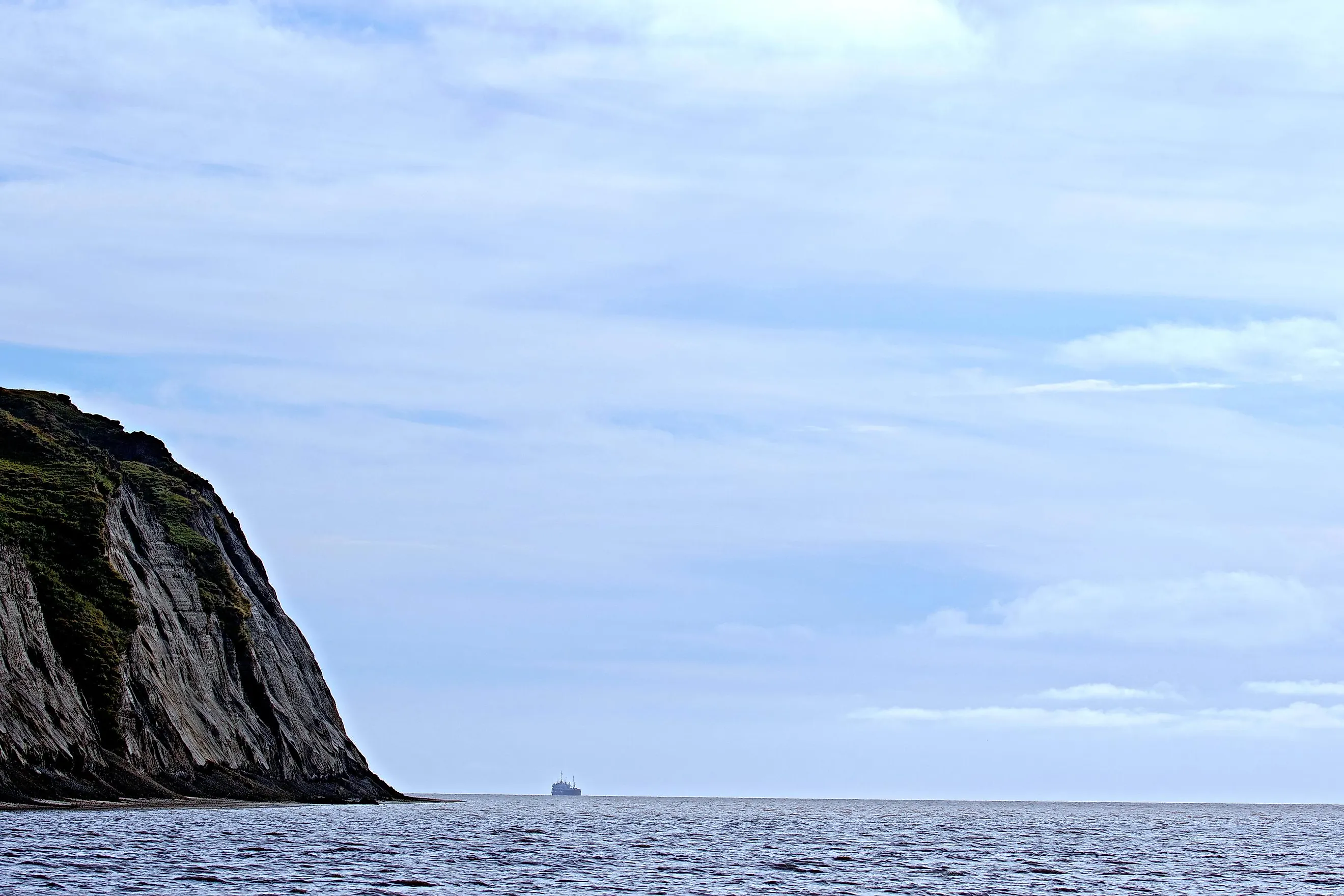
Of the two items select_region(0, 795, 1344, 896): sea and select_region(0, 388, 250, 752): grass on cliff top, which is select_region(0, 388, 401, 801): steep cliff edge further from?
select_region(0, 795, 1344, 896): sea

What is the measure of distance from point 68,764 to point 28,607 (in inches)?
369

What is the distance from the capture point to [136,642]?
91.2m

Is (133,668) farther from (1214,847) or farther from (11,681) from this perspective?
(1214,847)

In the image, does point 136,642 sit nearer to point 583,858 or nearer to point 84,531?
point 84,531

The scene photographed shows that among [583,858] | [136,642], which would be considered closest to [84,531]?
[136,642]

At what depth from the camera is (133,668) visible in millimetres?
89062

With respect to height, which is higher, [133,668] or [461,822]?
[133,668]

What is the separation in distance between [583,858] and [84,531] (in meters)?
44.0

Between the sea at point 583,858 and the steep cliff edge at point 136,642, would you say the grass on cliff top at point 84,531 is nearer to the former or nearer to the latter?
the steep cliff edge at point 136,642

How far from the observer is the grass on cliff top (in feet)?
272

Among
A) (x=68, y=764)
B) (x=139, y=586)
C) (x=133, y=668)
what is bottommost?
(x=68, y=764)

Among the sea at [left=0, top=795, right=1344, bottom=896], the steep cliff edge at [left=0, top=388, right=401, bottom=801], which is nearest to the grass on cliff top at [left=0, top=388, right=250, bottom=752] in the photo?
the steep cliff edge at [left=0, top=388, right=401, bottom=801]

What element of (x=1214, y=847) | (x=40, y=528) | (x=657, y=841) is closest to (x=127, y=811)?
(x=40, y=528)

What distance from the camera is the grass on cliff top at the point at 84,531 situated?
82875mm
